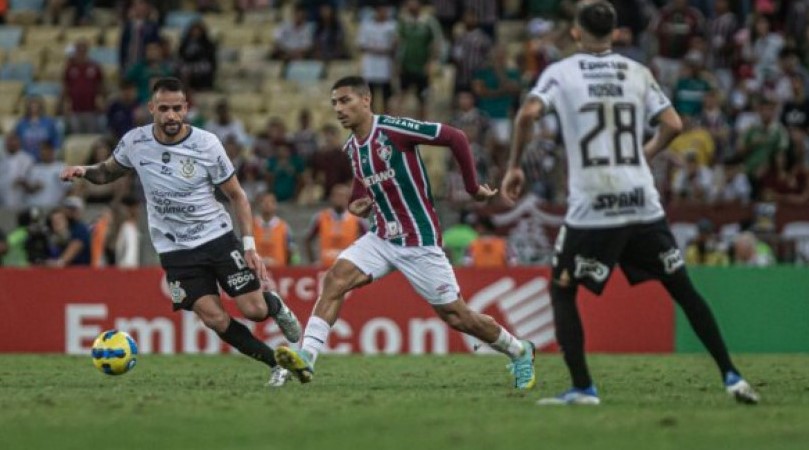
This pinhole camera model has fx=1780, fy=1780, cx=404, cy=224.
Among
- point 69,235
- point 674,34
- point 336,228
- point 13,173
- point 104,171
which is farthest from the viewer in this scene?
point 674,34

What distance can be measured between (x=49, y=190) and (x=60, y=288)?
4602 millimetres

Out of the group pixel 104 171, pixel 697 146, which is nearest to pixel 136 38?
pixel 697 146

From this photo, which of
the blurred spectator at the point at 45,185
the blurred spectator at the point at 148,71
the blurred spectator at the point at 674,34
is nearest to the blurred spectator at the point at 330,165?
the blurred spectator at the point at 45,185

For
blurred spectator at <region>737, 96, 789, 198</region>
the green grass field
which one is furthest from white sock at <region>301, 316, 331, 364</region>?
blurred spectator at <region>737, 96, 789, 198</region>

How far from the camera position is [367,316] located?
69.3ft

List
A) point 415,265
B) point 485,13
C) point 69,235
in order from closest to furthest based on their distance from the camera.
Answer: point 415,265 → point 69,235 → point 485,13

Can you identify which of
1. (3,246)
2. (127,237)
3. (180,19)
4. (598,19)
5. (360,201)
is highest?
(180,19)

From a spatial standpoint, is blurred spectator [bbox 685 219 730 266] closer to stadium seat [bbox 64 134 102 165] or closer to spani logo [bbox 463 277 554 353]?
spani logo [bbox 463 277 554 353]

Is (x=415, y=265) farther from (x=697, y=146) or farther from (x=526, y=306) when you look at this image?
(x=697, y=146)

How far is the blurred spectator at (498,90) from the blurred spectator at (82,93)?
618 cm

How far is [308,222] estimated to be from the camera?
24672 mm

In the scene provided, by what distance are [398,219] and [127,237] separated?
1095cm

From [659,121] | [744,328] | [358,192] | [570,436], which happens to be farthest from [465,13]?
[570,436]

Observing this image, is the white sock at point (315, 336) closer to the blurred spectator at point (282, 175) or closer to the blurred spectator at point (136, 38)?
the blurred spectator at point (282, 175)
